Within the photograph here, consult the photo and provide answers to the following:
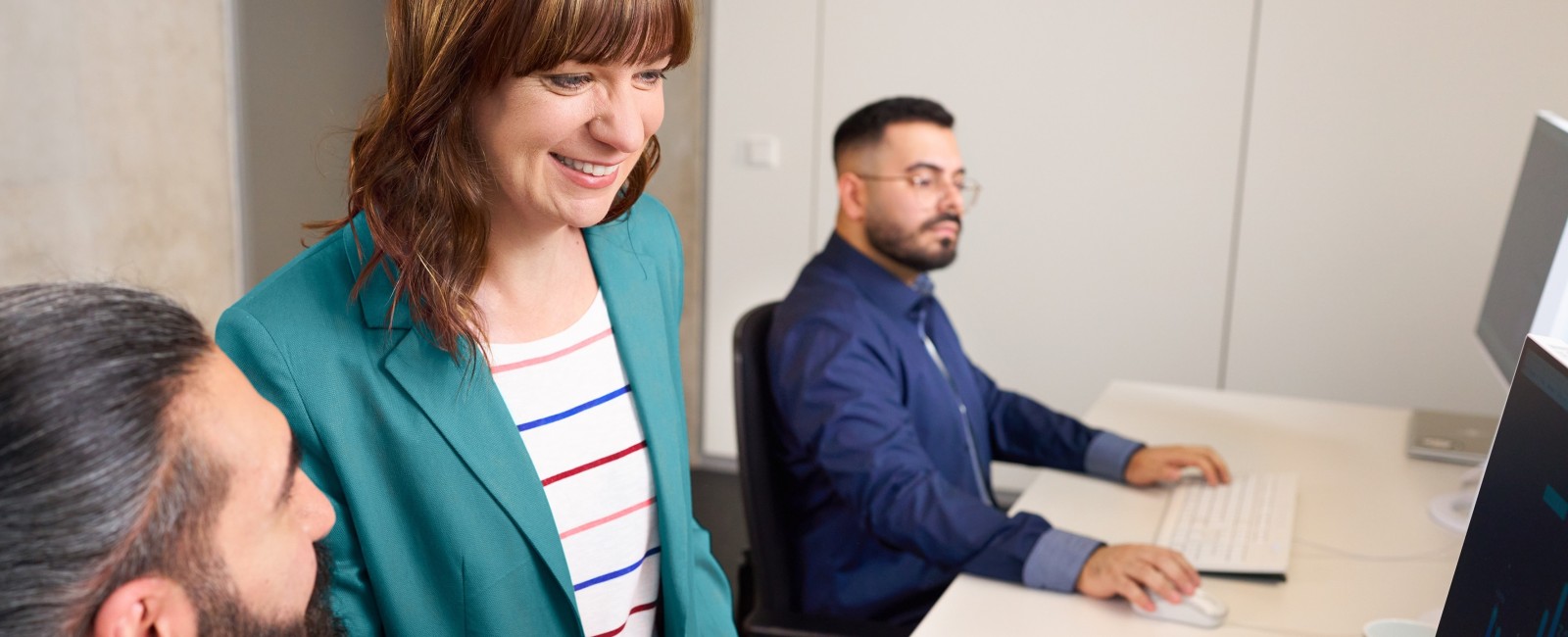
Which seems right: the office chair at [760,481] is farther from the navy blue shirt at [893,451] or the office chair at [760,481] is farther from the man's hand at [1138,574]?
the man's hand at [1138,574]

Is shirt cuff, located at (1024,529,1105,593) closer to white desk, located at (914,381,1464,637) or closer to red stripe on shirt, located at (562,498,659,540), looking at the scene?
white desk, located at (914,381,1464,637)

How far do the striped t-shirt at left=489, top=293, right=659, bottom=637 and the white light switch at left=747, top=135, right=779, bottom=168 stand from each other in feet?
8.38

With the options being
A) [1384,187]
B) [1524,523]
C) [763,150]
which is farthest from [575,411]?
[1384,187]

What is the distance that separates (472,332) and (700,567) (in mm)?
432

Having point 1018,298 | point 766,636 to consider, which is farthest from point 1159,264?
point 766,636

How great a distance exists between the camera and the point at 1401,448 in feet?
7.38

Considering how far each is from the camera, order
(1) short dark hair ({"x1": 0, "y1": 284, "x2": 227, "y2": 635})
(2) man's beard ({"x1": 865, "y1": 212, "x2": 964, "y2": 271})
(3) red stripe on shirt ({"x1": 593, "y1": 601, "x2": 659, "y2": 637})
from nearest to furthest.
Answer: (1) short dark hair ({"x1": 0, "y1": 284, "x2": 227, "y2": 635}) < (3) red stripe on shirt ({"x1": 593, "y1": 601, "x2": 659, "y2": 637}) < (2) man's beard ({"x1": 865, "y1": 212, "x2": 964, "y2": 271})

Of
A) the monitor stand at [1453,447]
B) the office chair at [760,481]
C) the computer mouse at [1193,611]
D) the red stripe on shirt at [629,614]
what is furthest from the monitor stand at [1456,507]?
the red stripe on shirt at [629,614]

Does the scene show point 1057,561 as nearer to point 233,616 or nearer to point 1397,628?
point 1397,628

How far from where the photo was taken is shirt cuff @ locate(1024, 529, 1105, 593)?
1530 mm

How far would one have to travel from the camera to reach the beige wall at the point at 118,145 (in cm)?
271

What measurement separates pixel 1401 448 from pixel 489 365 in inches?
69.8

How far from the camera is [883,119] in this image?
220 cm

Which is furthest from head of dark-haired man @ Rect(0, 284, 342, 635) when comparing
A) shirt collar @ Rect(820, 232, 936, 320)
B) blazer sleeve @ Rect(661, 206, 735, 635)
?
shirt collar @ Rect(820, 232, 936, 320)
